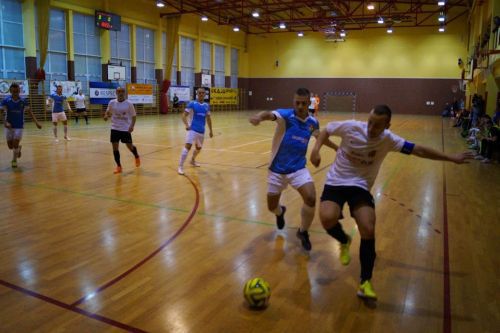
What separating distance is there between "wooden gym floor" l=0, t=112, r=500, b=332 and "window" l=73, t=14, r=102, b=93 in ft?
61.0

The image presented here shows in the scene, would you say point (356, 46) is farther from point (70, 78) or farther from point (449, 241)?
point (449, 241)

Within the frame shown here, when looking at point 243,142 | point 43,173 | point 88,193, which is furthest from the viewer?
point 243,142

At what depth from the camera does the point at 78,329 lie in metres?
→ 3.24

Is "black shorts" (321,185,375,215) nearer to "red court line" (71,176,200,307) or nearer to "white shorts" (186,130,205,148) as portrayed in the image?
"red court line" (71,176,200,307)

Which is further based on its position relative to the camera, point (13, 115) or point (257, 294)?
point (13, 115)

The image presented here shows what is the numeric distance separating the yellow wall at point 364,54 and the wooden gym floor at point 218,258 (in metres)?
30.4

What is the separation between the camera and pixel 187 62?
114 ft

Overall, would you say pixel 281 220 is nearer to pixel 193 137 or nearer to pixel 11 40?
pixel 193 137

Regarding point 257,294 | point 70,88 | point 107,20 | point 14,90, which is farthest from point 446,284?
point 107,20

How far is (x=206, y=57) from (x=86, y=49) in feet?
42.4

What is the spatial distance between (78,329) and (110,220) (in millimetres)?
2871

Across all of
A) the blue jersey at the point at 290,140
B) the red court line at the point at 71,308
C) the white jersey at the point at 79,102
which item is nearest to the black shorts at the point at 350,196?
the blue jersey at the point at 290,140

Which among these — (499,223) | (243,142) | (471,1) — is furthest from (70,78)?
(471,1)

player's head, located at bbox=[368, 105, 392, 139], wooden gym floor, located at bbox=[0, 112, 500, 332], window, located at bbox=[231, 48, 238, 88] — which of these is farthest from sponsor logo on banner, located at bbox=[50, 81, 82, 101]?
player's head, located at bbox=[368, 105, 392, 139]
